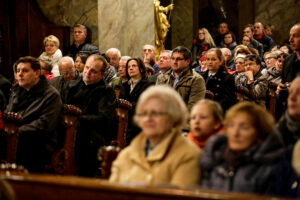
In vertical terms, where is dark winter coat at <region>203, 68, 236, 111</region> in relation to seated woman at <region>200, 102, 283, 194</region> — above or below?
above

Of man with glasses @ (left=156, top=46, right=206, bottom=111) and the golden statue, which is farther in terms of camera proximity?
the golden statue

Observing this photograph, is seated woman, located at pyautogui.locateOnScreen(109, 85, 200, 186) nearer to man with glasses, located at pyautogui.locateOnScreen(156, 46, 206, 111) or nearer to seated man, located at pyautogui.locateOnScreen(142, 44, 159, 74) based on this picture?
man with glasses, located at pyautogui.locateOnScreen(156, 46, 206, 111)

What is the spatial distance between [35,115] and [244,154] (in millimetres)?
2972

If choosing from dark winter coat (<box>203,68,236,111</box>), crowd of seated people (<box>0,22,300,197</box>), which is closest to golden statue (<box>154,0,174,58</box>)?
crowd of seated people (<box>0,22,300,197</box>)

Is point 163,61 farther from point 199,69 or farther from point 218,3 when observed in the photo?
point 218,3

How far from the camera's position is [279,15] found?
47.4 ft

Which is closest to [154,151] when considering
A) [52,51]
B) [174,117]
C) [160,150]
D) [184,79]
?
[160,150]

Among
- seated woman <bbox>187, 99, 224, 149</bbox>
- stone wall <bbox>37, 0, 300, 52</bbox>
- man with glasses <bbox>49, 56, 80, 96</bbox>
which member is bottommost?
seated woman <bbox>187, 99, 224, 149</bbox>

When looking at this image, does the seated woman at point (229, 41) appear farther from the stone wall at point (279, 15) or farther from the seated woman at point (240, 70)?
the seated woman at point (240, 70)

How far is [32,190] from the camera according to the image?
2752mm

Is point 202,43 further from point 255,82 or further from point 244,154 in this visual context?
point 244,154

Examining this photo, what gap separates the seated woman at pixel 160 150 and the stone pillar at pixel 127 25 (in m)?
6.80

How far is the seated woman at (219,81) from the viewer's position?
265 inches

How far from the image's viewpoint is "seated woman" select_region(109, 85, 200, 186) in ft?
10.1
